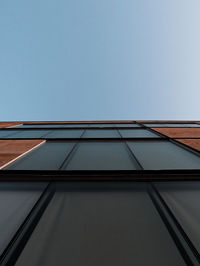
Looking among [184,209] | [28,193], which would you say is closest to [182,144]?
[184,209]

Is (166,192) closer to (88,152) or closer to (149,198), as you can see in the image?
(149,198)

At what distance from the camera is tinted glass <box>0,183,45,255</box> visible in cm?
198

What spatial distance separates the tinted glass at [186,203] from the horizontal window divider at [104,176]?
6.8 inches

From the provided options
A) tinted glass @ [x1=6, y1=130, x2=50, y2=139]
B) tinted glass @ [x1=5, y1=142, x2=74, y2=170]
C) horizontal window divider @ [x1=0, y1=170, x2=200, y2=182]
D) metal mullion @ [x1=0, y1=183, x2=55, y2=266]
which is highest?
tinted glass @ [x1=6, y1=130, x2=50, y2=139]

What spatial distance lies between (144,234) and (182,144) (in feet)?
12.5

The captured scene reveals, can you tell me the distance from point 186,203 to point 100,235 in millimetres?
1561

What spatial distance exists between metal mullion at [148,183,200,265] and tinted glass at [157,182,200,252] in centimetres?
6

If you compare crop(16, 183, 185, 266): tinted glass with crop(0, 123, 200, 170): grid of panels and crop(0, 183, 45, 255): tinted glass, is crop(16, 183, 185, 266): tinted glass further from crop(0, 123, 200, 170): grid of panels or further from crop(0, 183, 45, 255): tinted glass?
crop(0, 123, 200, 170): grid of panels

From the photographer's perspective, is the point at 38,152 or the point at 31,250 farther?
the point at 38,152

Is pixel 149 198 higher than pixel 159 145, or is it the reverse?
pixel 159 145

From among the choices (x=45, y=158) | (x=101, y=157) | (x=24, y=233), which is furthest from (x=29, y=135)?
(x=24, y=233)

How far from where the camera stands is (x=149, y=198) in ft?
8.41

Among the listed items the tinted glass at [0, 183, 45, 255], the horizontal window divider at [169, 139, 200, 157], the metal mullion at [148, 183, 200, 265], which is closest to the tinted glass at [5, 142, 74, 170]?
the tinted glass at [0, 183, 45, 255]

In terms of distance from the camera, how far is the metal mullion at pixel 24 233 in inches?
65.7
